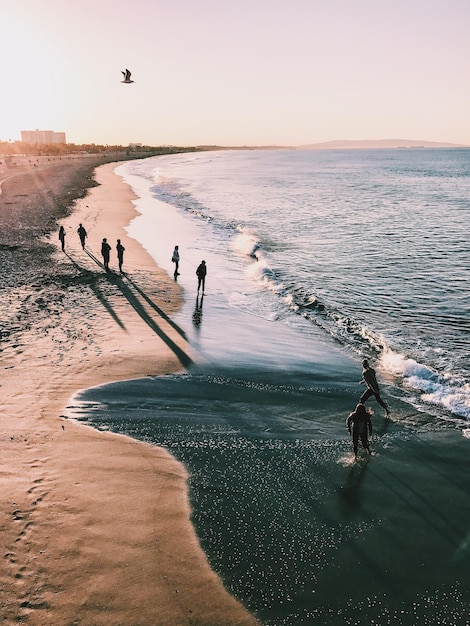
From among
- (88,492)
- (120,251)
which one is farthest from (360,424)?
(120,251)

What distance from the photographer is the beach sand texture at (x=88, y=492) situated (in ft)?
20.4

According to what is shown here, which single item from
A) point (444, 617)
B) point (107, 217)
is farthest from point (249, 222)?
point (444, 617)

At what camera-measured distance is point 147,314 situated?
17.8m

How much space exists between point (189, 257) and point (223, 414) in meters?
19.3

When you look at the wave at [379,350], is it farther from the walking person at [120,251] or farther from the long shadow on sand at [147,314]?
the walking person at [120,251]

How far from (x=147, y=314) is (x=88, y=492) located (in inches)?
403

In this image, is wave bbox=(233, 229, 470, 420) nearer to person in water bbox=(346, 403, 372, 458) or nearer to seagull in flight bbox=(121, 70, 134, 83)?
person in water bbox=(346, 403, 372, 458)

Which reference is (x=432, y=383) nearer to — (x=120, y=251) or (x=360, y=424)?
(x=360, y=424)

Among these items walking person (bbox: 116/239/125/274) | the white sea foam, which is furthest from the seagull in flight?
the white sea foam

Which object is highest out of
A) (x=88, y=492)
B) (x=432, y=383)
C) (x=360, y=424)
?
(x=360, y=424)

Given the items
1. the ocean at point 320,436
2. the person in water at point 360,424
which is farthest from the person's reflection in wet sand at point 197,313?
the person in water at point 360,424

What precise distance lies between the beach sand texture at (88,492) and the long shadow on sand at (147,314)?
88mm

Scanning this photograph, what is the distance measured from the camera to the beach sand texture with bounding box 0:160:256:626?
6.23 metres

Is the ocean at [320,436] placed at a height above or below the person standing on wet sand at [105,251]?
below
